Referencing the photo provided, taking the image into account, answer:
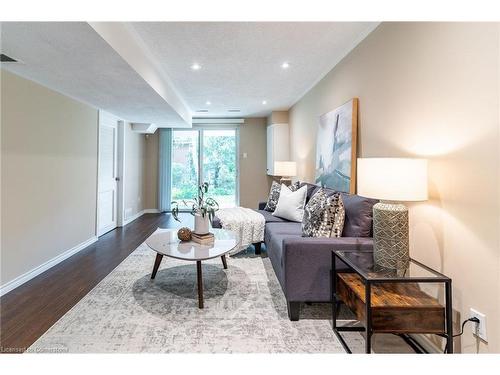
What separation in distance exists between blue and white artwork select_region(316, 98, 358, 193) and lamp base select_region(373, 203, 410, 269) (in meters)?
1.12

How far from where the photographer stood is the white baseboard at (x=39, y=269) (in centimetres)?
231

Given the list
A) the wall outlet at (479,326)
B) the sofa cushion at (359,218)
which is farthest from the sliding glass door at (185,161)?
the wall outlet at (479,326)

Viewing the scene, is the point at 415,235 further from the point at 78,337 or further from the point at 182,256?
the point at 78,337

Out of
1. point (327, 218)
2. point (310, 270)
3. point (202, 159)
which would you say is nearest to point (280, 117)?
point (202, 159)

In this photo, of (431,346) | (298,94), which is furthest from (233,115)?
(431,346)

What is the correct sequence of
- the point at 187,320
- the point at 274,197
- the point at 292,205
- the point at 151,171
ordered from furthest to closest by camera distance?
the point at 151,171 → the point at 274,197 → the point at 292,205 → the point at 187,320

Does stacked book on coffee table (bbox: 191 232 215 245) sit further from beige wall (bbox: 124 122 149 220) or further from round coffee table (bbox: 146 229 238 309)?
beige wall (bbox: 124 122 149 220)

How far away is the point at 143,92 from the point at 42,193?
1667 millimetres

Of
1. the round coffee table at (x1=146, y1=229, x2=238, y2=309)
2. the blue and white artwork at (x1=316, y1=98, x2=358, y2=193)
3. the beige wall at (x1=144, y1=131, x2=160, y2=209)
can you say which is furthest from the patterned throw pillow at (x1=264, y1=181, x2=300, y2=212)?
the beige wall at (x1=144, y1=131, x2=160, y2=209)

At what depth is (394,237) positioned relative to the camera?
5.04 ft

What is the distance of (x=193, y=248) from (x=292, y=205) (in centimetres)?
163

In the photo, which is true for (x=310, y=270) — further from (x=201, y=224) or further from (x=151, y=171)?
(x=151, y=171)

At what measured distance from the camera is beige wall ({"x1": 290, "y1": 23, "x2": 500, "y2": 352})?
1.21m

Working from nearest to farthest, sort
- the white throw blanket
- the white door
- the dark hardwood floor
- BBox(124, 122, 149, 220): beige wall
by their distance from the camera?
the dark hardwood floor, the white throw blanket, the white door, BBox(124, 122, 149, 220): beige wall
